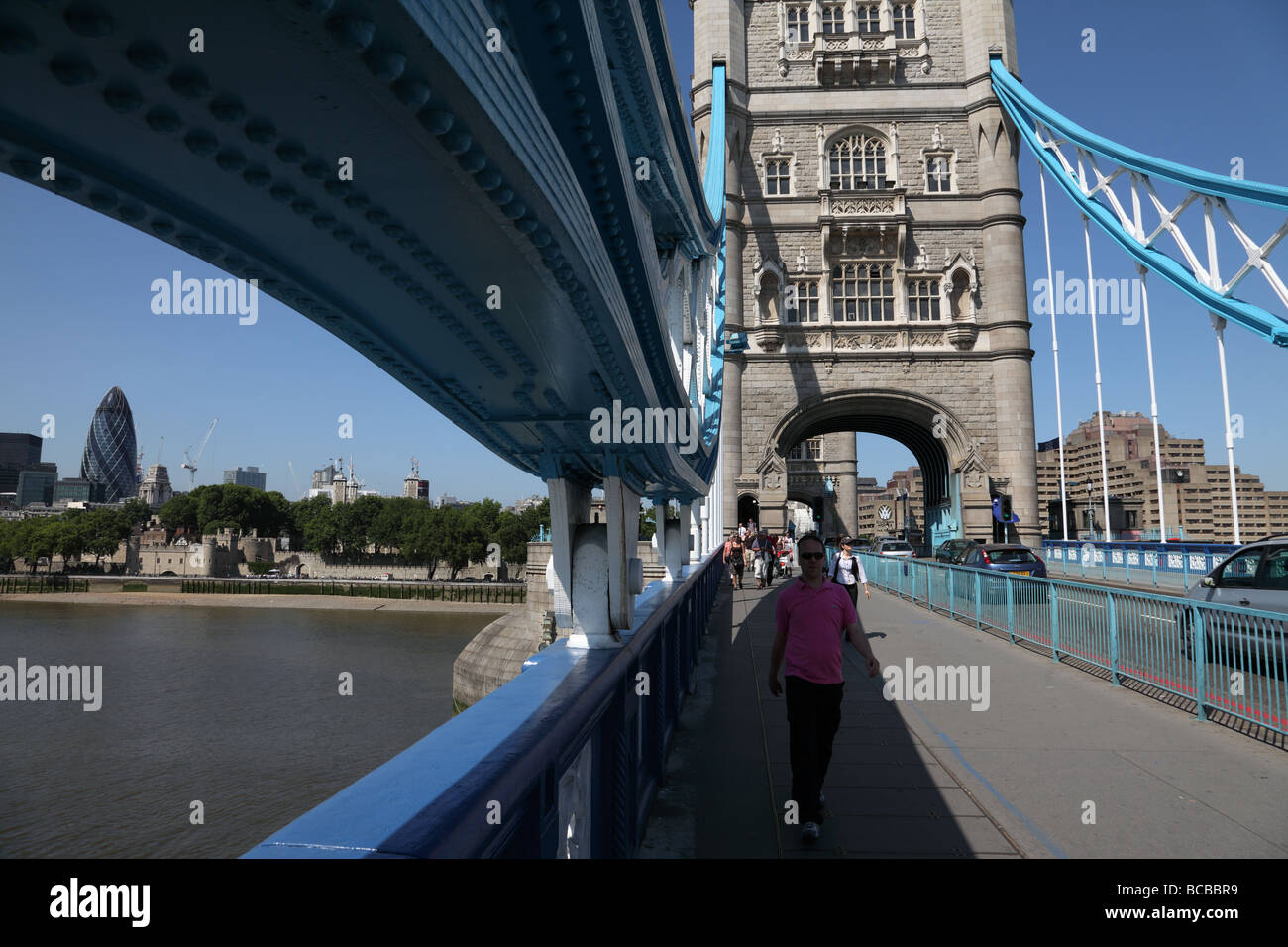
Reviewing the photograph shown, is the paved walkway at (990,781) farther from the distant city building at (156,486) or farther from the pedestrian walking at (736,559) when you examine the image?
the distant city building at (156,486)

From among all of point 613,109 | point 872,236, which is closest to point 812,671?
point 613,109

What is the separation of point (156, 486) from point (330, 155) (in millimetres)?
120374

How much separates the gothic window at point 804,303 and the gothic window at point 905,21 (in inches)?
390

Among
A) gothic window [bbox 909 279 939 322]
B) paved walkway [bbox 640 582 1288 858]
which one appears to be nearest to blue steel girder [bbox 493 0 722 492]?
paved walkway [bbox 640 582 1288 858]

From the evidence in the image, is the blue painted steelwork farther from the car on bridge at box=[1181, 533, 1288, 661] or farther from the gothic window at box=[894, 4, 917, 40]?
the car on bridge at box=[1181, 533, 1288, 661]

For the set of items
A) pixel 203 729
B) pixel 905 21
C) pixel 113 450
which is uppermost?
pixel 905 21

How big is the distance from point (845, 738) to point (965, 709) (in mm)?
1464

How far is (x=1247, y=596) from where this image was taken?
6.97 meters

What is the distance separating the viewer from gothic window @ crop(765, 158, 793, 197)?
25.9m

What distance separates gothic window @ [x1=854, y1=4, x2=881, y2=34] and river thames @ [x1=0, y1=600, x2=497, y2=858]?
28432 mm

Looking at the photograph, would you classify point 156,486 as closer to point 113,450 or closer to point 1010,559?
point 113,450

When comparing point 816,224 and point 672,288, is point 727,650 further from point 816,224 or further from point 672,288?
point 816,224

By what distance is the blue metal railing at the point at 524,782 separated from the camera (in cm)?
133

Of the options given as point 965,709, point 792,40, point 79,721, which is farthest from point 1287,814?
point 79,721
